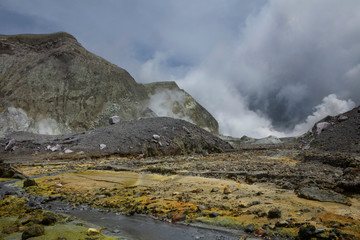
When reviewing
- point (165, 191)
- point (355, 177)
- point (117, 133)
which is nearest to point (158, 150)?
point (117, 133)

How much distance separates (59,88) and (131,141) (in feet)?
132

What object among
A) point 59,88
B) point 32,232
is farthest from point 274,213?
point 59,88

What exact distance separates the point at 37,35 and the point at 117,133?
196 feet

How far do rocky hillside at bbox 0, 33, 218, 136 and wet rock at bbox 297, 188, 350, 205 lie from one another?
172ft

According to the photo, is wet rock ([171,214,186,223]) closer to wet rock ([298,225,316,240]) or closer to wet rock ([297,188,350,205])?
wet rock ([298,225,316,240])

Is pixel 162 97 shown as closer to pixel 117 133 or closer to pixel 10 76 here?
pixel 10 76

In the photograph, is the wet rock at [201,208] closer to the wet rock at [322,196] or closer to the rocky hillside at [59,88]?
the wet rock at [322,196]

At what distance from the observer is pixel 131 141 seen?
81.6 ft

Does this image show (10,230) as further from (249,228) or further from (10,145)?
(10,145)

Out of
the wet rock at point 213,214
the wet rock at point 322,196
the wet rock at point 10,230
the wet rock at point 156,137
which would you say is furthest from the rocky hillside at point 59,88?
the wet rock at point 322,196

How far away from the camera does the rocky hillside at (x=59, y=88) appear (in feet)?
164

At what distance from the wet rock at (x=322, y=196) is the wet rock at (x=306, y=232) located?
191cm

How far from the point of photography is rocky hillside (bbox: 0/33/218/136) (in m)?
49.8

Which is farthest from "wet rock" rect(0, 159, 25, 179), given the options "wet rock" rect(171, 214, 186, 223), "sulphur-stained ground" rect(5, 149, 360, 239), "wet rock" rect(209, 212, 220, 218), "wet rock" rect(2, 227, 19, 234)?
"wet rock" rect(209, 212, 220, 218)
